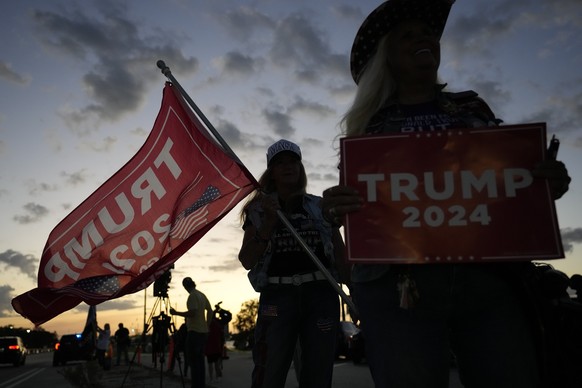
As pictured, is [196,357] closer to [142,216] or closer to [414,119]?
[142,216]

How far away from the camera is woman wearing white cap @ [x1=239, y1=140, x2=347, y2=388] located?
3322 millimetres

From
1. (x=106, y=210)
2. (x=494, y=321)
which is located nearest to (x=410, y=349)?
(x=494, y=321)

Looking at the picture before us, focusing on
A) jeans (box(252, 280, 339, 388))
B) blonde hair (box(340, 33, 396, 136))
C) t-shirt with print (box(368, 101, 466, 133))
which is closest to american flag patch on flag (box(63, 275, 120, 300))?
jeans (box(252, 280, 339, 388))

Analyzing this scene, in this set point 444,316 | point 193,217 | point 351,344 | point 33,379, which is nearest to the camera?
point 444,316

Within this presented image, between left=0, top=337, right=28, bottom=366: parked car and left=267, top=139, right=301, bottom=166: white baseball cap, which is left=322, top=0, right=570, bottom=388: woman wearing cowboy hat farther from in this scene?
left=0, top=337, right=28, bottom=366: parked car

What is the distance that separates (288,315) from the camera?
11.0 feet

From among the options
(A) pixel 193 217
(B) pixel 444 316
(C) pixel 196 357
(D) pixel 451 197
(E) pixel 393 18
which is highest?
(E) pixel 393 18

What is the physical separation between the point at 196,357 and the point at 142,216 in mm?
4005

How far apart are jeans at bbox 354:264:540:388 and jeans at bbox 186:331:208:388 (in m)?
5.77

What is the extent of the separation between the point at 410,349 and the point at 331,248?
178cm

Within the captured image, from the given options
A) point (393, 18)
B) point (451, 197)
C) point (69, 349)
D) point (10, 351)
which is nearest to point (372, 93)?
point (393, 18)

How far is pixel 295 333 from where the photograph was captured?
339 cm

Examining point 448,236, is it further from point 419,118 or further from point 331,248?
point 331,248

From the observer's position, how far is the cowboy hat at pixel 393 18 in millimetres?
2369
